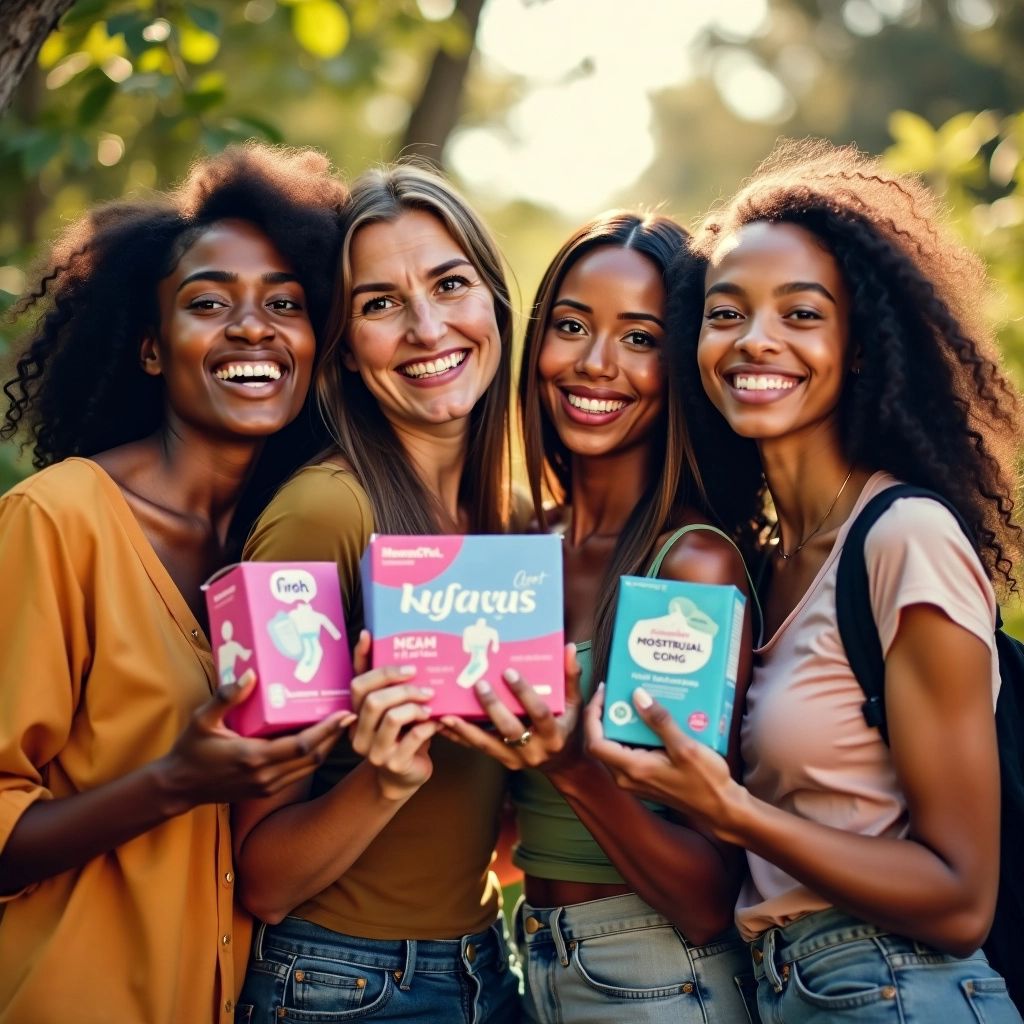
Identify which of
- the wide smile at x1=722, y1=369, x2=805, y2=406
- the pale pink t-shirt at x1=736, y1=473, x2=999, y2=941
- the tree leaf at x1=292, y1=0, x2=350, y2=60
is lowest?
the pale pink t-shirt at x1=736, y1=473, x2=999, y2=941

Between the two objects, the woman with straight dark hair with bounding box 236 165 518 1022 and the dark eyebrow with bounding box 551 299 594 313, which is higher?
the dark eyebrow with bounding box 551 299 594 313

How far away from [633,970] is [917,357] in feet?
5.24

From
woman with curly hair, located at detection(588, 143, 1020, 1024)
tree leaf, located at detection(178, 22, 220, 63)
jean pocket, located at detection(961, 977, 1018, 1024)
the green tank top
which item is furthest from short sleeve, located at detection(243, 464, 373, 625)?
tree leaf, located at detection(178, 22, 220, 63)

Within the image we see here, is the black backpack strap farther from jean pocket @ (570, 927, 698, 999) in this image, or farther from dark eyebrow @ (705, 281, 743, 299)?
jean pocket @ (570, 927, 698, 999)

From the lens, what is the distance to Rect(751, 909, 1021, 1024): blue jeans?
2.53m

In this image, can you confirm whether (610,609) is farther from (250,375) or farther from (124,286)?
(124,286)

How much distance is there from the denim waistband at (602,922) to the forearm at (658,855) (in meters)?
0.05

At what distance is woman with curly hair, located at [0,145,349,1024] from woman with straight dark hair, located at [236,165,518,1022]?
0.12m

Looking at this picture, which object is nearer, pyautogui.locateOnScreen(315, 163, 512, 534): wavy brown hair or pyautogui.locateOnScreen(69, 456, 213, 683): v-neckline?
pyautogui.locateOnScreen(69, 456, 213, 683): v-neckline

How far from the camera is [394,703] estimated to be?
238 cm

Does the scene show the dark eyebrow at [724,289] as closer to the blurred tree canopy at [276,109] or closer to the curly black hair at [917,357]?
the curly black hair at [917,357]

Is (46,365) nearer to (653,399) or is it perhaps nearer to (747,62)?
(653,399)

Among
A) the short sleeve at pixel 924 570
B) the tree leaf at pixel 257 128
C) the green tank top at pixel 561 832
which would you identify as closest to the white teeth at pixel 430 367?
the green tank top at pixel 561 832

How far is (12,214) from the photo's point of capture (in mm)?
7281
